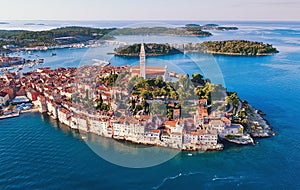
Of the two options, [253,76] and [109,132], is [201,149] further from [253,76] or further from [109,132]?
[253,76]

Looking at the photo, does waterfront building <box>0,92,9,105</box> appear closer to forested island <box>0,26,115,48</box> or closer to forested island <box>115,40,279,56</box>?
forested island <box>115,40,279,56</box>

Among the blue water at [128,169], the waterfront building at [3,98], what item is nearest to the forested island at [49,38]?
the waterfront building at [3,98]

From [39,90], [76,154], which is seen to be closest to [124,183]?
[76,154]

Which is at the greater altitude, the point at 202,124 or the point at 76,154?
the point at 202,124

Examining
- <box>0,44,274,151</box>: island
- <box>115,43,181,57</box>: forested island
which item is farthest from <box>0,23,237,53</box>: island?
<box>0,44,274,151</box>: island

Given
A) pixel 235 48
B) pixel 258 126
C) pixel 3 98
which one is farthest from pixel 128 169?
pixel 235 48
